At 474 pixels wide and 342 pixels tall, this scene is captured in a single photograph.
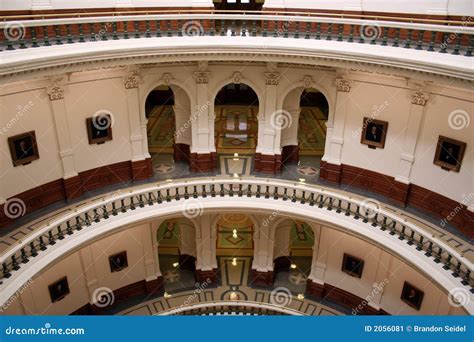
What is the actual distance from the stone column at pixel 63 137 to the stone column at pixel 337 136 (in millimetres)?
7486

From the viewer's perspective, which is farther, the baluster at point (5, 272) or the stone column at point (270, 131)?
the stone column at point (270, 131)

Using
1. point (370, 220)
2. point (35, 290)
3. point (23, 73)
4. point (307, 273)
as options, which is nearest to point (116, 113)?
point (23, 73)

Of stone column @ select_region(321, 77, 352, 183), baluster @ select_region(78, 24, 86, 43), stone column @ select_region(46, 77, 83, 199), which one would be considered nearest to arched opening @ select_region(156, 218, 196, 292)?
stone column @ select_region(46, 77, 83, 199)

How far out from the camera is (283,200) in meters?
11.9

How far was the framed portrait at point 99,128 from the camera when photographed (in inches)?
473

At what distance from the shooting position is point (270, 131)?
13219 millimetres

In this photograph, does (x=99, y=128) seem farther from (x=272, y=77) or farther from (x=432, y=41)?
(x=432, y=41)

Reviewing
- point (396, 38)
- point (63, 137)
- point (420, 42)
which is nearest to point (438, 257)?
point (420, 42)

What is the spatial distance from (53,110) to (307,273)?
1011 cm

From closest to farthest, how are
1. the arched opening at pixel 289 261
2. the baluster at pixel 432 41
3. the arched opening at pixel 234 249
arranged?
the baluster at pixel 432 41, the arched opening at pixel 289 261, the arched opening at pixel 234 249

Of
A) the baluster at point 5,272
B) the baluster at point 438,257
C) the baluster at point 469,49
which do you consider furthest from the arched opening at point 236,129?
the baluster at point 469,49

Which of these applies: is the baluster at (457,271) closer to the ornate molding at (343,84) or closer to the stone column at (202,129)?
the ornate molding at (343,84)

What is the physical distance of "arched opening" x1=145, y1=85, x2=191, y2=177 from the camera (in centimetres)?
1356

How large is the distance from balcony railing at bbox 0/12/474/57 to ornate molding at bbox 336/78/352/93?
1.57 meters
